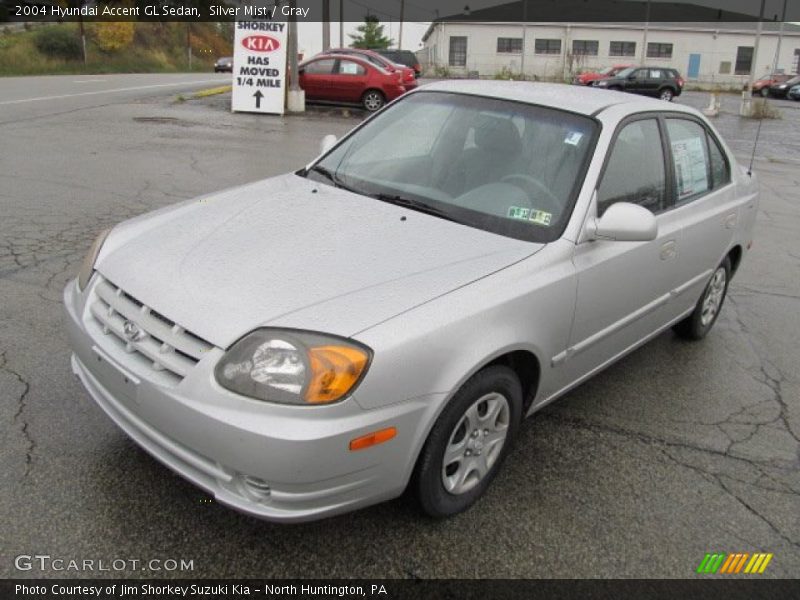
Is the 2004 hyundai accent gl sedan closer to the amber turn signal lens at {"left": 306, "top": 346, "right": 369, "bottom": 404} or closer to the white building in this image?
the amber turn signal lens at {"left": 306, "top": 346, "right": 369, "bottom": 404}

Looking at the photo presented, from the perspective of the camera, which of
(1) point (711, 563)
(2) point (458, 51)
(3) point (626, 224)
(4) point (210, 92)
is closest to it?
(1) point (711, 563)

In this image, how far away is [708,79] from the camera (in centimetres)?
5644

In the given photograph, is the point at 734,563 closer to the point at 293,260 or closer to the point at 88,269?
the point at 293,260

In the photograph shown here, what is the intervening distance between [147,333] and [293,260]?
59 centimetres

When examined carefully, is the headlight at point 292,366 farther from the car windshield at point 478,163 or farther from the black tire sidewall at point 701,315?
the black tire sidewall at point 701,315

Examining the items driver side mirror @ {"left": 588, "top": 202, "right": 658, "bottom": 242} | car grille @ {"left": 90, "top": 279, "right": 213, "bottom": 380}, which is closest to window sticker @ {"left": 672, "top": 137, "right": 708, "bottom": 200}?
driver side mirror @ {"left": 588, "top": 202, "right": 658, "bottom": 242}

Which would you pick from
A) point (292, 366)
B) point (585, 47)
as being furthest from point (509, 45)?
point (292, 366)

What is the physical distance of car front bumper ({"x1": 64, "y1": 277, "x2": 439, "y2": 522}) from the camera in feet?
7.08

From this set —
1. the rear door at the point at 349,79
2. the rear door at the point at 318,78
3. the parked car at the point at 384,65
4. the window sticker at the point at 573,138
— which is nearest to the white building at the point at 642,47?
the parked car at the point at 384,65

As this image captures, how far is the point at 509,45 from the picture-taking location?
2258 inches

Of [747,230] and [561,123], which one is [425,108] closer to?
[561,123]

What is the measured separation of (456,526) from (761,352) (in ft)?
9.83

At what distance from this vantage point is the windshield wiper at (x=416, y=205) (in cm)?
312

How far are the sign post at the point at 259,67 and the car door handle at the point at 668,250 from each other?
47.7 ft
